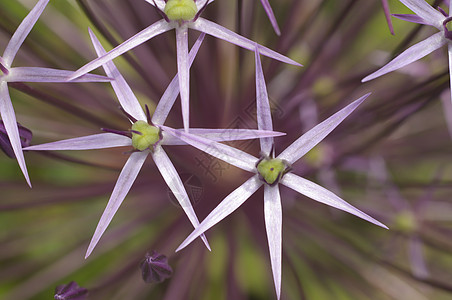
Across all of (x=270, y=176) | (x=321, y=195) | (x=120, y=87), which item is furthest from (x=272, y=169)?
(x=120, y=87)

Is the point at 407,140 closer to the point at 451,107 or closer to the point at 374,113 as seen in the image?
the point at 451,107

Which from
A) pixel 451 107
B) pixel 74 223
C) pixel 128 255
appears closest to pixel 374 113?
pixel 451 107

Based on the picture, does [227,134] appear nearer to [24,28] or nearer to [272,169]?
[272,169]

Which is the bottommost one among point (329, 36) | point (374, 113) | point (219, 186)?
point (219, 186)

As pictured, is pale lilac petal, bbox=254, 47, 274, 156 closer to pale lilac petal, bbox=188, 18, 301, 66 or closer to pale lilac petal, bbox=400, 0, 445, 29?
pale lilac petal, bbox=188, 18, 301, 66

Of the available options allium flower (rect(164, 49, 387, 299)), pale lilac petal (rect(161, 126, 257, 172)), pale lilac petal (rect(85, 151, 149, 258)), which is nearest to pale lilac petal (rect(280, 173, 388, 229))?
allium flower (rect(164, 49, 387, 299))

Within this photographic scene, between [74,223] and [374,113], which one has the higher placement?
[374,113]
